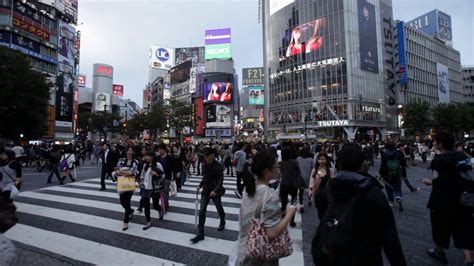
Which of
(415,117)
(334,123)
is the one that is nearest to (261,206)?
(415,117)

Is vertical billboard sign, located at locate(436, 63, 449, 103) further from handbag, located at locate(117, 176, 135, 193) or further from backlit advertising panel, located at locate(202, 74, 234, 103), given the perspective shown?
handbag, located at locate(117, 176, 135, 193)

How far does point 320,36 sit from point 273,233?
5862 cm

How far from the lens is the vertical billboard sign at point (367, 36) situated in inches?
2085

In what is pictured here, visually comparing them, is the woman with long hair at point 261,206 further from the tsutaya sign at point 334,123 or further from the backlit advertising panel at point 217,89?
the backlit advertising panel at point 217,89

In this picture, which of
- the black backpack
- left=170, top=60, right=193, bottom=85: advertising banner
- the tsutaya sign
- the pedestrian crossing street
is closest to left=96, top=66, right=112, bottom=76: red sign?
left=170, top=60, right=193, bottom=85: advertising banner

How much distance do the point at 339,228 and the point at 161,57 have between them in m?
124

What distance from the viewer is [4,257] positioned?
2.32m

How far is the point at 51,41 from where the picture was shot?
46.0 metres

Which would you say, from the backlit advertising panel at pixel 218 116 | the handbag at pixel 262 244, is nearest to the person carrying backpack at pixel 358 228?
the handbag at pixel 262 244

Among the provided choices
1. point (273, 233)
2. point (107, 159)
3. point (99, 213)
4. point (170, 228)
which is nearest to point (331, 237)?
point (273, 233)

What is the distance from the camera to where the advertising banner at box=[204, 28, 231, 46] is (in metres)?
88.3

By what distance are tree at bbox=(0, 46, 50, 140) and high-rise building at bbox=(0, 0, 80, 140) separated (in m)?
16.5

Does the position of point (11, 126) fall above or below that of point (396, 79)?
below

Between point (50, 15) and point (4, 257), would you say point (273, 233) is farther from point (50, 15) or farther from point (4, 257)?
point (50, 15)
